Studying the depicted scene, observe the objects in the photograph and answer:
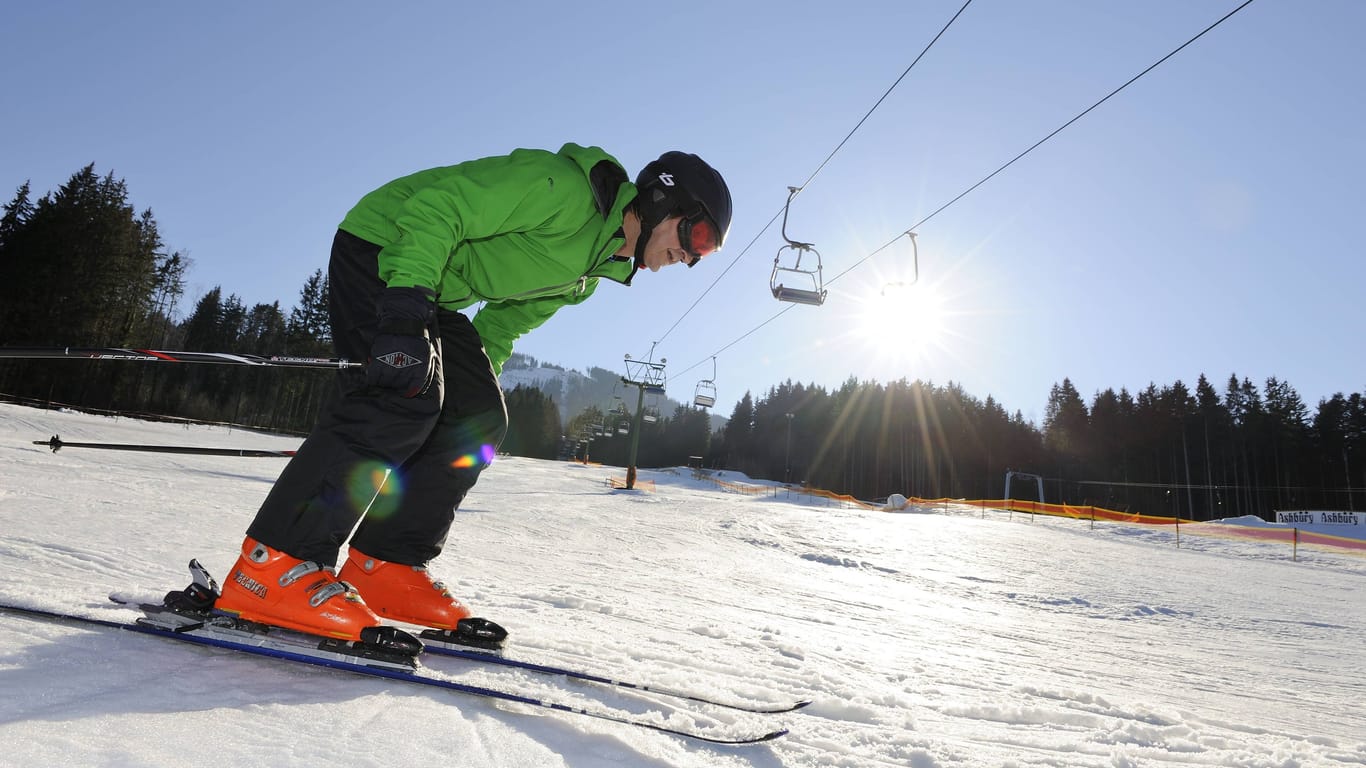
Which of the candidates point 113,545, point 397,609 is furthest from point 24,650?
point 113,545

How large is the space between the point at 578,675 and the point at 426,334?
86 centimetres

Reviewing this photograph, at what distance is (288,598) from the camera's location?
146 centimetres

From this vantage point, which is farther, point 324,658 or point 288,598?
point 288,598

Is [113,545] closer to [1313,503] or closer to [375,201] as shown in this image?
[375,201]

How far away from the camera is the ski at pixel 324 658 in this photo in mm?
1235

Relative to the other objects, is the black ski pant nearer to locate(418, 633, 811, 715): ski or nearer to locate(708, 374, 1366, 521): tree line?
locate(418, 633, 811, 715): ski

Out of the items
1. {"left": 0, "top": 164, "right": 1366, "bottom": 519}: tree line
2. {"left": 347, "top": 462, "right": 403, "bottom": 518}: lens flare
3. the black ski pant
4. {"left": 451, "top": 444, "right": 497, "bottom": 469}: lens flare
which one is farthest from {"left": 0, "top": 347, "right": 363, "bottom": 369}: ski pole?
{"left": 0, "top": 164, "right": 1366, "bottom": 519}: tree line

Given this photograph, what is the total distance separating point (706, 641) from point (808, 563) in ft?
16.0

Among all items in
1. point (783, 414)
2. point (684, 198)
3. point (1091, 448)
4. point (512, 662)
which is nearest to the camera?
point (512, 662)

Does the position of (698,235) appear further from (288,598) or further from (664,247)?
(288,598)

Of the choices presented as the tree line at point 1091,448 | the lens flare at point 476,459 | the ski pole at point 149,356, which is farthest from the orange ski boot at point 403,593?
the tree line at point 1091,448

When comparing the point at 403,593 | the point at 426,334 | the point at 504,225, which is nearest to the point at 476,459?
the point at 403,593

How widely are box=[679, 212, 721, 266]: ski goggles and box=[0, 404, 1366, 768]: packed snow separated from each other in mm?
1209

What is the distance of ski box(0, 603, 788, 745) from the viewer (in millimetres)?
1235
